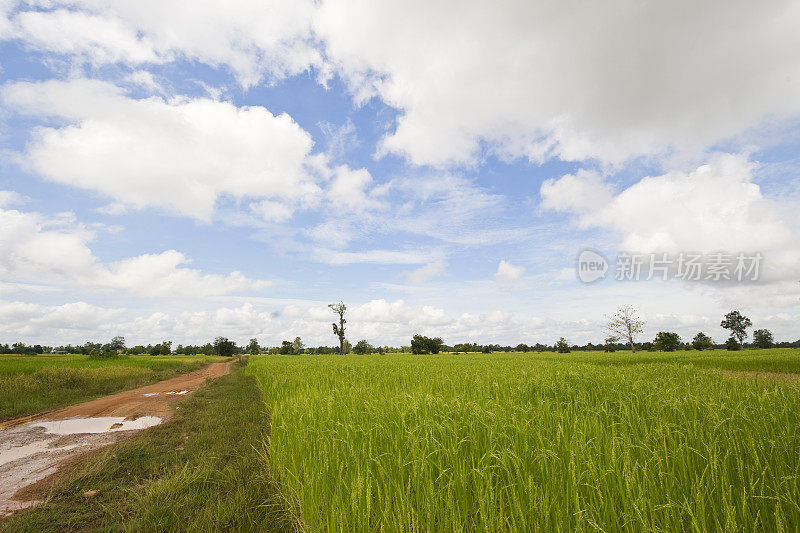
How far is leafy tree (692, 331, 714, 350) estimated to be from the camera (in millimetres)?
72956

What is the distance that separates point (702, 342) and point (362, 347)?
3108 inches

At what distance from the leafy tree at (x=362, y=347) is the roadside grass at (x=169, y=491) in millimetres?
81123

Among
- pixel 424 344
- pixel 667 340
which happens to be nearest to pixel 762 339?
pixel 667 340

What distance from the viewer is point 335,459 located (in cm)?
393

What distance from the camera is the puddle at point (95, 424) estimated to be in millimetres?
8180

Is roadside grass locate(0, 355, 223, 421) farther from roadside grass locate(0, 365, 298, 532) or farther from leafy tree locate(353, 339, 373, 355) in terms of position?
leafy tree locate(353, 339, 373, 355)

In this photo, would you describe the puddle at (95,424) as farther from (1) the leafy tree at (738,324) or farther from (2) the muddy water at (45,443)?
(1) the leafy tree at (738,324)

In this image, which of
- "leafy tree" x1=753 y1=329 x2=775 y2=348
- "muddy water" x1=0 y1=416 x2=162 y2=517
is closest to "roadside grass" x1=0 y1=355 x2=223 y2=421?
"muddy water" x1=0 y1=416 x2=162 y2=517

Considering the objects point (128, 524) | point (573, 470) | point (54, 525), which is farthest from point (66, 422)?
point (573, 470)

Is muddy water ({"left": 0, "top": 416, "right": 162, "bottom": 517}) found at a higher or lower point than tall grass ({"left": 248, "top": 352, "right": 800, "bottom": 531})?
lower

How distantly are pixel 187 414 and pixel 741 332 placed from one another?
13807 cm

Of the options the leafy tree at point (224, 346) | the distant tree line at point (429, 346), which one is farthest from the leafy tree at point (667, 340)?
the leafy tree at point (224, 346)

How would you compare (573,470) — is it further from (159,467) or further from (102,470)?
(102,470)

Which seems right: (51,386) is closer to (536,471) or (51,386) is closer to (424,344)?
(536,471)
